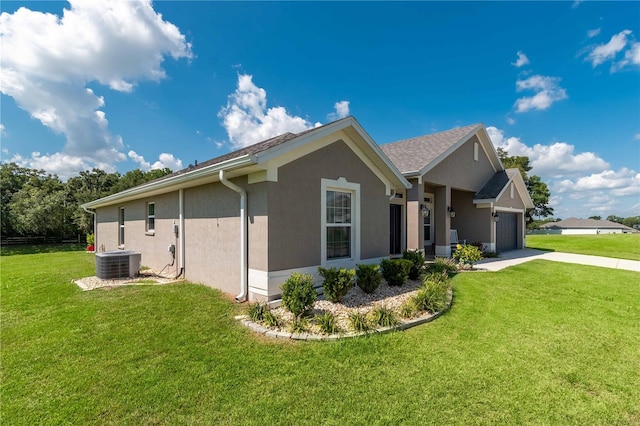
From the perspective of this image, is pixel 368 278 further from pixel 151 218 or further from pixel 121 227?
pixel 121 227

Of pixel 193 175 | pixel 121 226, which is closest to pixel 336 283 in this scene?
pixel 193 175

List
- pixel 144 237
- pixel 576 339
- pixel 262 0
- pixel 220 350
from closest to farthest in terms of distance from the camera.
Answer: pixel 220 350 → pixel 576 339 → pixel 262 0 → pixel 144 237

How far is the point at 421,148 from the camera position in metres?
13.7

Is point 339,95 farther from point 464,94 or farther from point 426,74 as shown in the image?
point 464,94

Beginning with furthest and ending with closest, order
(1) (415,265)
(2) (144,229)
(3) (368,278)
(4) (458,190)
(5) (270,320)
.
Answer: (4) (458,190) < (2) (144,229) < (1) (415,265) < (3) (368,278) < (5) (270,320)

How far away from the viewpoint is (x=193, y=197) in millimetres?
8289

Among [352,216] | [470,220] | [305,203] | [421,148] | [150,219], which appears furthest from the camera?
[470,220]

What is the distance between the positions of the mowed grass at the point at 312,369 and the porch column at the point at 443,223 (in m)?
6.62

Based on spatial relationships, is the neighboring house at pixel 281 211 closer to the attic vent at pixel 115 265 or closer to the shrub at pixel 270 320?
the shrub at pixel 270 320

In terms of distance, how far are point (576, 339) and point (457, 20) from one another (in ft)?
39.0

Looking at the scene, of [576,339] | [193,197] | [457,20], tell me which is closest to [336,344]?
[576,339]

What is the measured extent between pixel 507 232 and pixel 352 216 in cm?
1396

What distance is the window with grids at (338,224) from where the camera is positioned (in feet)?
23.4

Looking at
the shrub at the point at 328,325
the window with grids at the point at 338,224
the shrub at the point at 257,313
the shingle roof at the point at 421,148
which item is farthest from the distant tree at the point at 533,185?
the shrub at the point at 257,313
